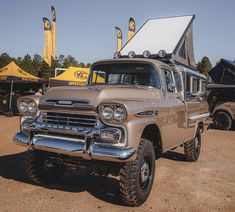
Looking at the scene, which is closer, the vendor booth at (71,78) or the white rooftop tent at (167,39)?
the white rooftop tent at (167,39)

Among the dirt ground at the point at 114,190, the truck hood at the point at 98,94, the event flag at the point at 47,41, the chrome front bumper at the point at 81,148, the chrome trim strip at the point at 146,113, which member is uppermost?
the event flag at the point at 47,41

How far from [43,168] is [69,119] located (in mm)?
1347

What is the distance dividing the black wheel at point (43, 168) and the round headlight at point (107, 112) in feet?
3.88

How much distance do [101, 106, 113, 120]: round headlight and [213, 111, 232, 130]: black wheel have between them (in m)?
11.6

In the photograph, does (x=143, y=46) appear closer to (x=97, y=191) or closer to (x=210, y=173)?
(x=210, y=173)

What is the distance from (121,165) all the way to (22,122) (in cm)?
169

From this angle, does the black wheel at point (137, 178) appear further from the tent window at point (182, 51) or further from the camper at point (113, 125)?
the tent window at point (182, 51)

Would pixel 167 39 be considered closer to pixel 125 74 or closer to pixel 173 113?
pixel 125 74

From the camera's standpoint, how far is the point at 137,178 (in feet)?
13.5

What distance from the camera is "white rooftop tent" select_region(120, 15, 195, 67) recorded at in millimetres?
7832

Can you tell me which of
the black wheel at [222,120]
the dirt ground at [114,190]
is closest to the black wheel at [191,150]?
the dirt ground at [114,190]

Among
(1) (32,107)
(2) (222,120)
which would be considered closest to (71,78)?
(2) (222,120)

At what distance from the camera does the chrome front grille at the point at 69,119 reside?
13.5 ft

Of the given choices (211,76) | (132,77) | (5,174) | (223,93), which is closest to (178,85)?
(132,77)
